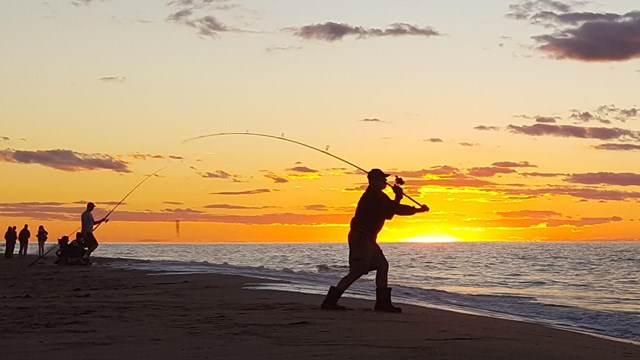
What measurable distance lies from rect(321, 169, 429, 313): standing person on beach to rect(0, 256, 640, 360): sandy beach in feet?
1.01

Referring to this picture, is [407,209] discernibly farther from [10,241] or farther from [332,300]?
[10,241]

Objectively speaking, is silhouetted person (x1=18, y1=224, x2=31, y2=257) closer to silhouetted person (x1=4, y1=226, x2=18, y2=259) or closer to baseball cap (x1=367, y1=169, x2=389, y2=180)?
silhouetted person (x1=4, y1=226, x2=18, y2=259)

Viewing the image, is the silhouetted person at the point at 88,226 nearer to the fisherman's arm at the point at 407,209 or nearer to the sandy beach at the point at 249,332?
the sandy beach at the point at 249,332

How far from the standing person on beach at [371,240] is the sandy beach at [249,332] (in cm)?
→ 31

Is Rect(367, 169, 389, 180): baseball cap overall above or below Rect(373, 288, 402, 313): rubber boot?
above

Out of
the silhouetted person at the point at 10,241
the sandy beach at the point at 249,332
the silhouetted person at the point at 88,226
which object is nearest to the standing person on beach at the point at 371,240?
the sandy beach at the point at 249,332

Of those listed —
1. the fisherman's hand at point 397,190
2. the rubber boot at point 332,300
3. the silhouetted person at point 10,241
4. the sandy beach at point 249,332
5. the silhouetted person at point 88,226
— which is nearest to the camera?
the sandy beach at point 249,332

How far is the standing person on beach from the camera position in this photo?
413 inches

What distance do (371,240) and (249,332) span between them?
10.3 feet

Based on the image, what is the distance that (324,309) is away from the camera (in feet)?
34.0

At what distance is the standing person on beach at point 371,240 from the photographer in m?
10.5

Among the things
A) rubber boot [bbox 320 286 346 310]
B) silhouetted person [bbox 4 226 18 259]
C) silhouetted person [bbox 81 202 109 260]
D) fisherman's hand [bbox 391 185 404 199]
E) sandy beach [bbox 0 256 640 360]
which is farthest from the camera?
silhouetted person [bbox 4 226 18 259]

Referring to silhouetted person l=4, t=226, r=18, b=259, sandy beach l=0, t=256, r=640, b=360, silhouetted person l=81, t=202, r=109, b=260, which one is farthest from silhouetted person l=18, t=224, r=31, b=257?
sandy beach l=0, t=256, r=640, b=360

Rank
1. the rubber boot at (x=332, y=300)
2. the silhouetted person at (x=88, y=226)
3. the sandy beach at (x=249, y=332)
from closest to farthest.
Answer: the sandy beach at (x=249, y=332) < the rubber boot at (x=332, y=300) < the silhouetted person at (x=88, y=226)
